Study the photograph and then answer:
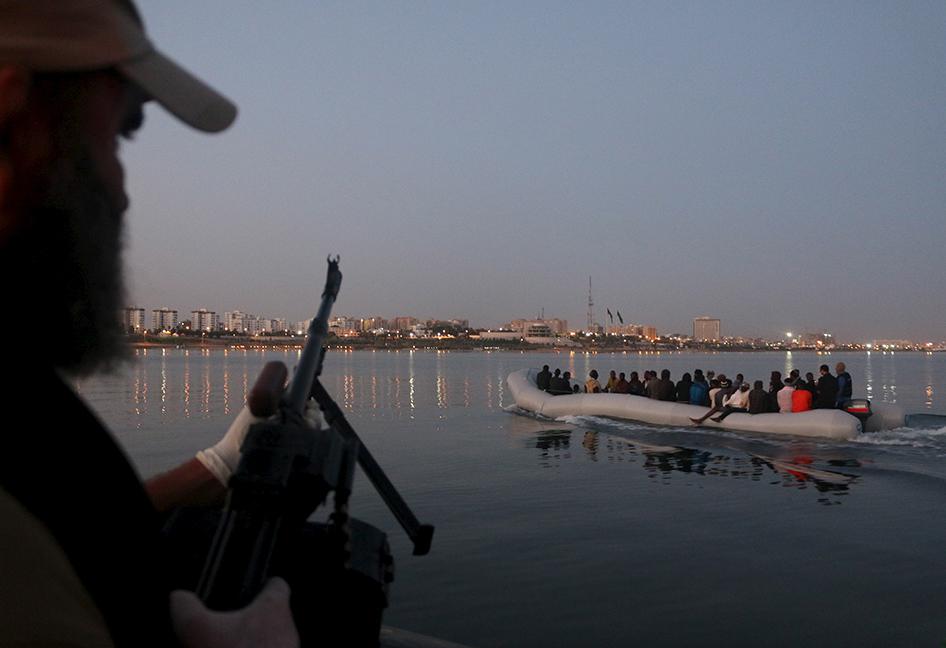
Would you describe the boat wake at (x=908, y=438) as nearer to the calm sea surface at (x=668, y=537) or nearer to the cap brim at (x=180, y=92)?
the calm sea surface at (x=668, y=537)

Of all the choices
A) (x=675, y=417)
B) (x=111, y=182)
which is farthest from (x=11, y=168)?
(x=675, y=417)

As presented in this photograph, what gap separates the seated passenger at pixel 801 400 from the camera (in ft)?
61.3

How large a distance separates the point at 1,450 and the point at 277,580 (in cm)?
54

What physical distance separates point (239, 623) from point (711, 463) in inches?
593

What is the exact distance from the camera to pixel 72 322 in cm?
108

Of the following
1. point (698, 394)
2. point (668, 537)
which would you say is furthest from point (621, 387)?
point (668, 537)

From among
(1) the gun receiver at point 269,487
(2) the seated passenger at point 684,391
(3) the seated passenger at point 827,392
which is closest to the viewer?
(1) the gun receiver at point 269,487

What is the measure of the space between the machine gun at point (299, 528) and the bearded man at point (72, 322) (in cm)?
21

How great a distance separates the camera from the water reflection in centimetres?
1300

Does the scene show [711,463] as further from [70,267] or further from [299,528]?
[70,267]

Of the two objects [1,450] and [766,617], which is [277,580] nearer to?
[1,450]

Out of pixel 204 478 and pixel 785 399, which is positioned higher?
pixel 204 478

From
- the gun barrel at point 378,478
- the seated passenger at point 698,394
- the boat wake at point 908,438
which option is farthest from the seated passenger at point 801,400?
the gun barrel at point 378,478

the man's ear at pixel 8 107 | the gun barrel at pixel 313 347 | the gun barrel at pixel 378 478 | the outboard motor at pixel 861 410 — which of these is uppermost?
the man's ear at pixel 8 107
